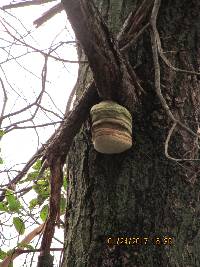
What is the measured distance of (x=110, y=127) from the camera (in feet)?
4.32

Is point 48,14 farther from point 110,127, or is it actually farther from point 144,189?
point 144,189

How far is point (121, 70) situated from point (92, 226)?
513mm

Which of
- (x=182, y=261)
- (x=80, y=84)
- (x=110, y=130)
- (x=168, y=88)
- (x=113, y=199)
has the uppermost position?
(x=80, y=84)

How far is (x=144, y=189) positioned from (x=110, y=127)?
23cm

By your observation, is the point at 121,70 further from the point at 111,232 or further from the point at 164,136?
the point at 111,232

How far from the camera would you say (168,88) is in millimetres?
1499

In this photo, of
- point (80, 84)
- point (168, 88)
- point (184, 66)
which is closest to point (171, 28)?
point (184, 66)

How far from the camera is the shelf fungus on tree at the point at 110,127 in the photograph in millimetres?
1285

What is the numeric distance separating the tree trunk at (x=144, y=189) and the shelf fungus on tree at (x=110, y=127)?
0.25 ft

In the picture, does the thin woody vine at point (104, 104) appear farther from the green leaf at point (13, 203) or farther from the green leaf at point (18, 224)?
the green leaf at point (18, 224)
